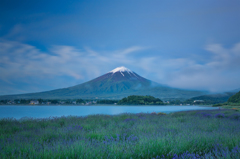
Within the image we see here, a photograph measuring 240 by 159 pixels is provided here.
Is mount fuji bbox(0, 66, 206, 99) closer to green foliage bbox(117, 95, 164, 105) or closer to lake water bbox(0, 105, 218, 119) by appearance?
green foliage bbox(117, 95, 164, 105)

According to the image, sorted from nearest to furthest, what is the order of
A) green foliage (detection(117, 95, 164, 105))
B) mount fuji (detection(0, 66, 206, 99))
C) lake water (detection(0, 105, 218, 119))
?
lake water (detection(0, 105, 218, 119)) < green foliage (detection(117, 95, 164, 105)) < mount fuji (detection(0, 66, 206, 99))

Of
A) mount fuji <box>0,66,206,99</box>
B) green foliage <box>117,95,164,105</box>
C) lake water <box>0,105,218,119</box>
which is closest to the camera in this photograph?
lake water <box>0,105,218,119</box>

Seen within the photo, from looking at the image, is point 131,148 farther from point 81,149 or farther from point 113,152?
point 81,149

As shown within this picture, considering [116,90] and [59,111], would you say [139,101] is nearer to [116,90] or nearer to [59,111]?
[59,111]

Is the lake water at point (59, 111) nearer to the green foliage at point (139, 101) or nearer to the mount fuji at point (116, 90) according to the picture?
the green foliage at point (139, 101)

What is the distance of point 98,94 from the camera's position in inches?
4178

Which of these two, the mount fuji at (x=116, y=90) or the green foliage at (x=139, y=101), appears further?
the mount fuji at (x=116, y=90)

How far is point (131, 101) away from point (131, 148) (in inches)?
2036

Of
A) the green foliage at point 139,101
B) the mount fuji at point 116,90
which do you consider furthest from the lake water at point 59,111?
the mount fuji at point 116,90

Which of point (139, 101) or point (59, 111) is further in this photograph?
point (139, 101)

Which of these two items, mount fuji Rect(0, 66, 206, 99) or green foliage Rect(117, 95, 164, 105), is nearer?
green foliage Rect(117, 95, 164, 105)

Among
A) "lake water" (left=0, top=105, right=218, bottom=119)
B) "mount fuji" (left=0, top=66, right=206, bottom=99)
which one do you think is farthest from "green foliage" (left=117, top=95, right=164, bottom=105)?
"mount fuji" (left=0, top=66, right=206, bottom=99)

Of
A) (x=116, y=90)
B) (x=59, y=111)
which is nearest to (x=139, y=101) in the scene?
(x=59, y=111)

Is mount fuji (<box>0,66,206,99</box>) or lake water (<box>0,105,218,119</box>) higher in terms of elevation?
mount fuji (<box>0,66,206,99</box>)
